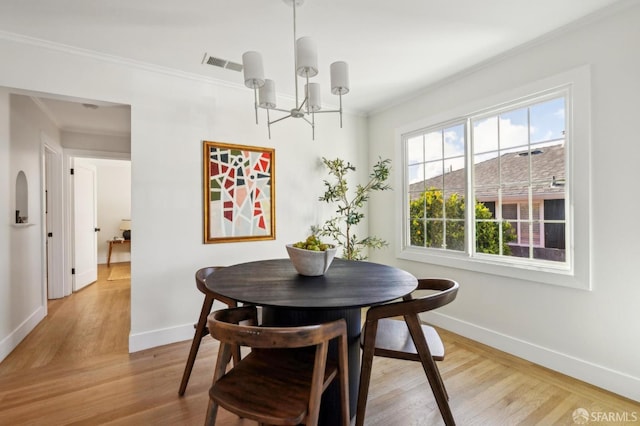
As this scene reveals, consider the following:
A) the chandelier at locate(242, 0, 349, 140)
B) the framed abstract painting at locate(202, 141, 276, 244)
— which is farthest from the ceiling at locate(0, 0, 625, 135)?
the framed abstract painting at locate(202, 141, 276, 244)

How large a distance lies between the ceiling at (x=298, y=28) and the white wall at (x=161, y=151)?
0.18 meters

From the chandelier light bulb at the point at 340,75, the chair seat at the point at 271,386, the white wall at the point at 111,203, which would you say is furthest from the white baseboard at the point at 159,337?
the white wall at the point at 111,203

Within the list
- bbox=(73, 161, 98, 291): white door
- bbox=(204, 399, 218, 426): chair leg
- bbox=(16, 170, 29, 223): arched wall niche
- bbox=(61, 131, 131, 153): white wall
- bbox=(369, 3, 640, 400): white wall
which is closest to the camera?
bbox=(204, 399, 218, 426): chair leg

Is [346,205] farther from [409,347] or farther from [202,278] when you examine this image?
[409,347]

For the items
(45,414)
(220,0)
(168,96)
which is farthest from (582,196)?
(45,414)

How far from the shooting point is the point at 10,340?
8.65ft

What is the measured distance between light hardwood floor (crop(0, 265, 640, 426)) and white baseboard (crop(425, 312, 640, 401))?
63 millimetres

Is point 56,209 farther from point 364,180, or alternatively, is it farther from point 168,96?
point 364,180

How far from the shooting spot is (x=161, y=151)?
2828mm

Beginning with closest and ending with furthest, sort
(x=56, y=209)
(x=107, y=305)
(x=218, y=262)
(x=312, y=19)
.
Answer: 1. (x=312, y=19)
2. (x=218, y=262)
3. (x=107, y=305)
4. (x=56, y=209)

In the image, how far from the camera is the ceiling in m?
2.01

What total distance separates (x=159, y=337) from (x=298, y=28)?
2.87 meters

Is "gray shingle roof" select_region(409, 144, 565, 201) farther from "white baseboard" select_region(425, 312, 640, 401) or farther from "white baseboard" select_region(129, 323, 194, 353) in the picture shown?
"white baseboard" select_region(129, 323, 194, 353)

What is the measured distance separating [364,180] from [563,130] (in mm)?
2245
